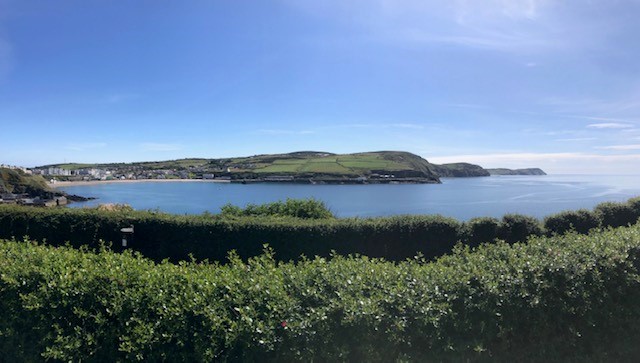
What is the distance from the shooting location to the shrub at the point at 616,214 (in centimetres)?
1409

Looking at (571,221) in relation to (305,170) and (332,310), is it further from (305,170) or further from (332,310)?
(305,170)

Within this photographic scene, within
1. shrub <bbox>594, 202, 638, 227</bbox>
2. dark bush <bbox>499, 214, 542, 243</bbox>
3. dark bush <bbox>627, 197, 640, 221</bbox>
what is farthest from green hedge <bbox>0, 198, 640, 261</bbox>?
dark bush <bbox>627, 197, 640, 221</bbox>

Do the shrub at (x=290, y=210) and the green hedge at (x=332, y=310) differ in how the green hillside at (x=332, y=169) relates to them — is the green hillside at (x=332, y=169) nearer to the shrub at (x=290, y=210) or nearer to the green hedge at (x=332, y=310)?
the shrub at (x=290, y=210)

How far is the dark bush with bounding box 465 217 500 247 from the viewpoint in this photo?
12.0 meters

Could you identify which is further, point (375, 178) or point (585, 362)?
point (375, 178)

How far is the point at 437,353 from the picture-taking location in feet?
10.0

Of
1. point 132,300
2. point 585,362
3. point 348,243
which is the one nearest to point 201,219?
point 348,243

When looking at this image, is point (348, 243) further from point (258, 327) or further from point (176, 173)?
point (176, 173)

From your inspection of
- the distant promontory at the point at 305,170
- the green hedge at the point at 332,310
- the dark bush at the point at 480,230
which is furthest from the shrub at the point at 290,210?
the distant promontory at the point at 305,170

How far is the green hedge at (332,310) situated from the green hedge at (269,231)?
Answer: 22.8 ft

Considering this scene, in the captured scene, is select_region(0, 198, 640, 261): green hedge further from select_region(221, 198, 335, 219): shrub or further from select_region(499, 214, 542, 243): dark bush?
select_region(221, 198, 335, 219): shrub

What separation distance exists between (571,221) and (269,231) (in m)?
10.2

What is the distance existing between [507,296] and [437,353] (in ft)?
2.89

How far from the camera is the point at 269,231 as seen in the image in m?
11.1
